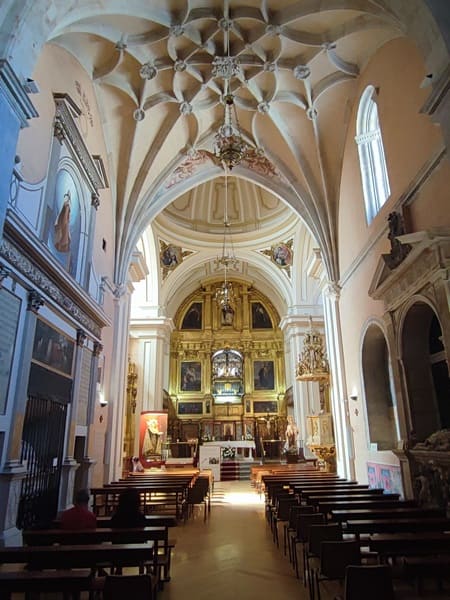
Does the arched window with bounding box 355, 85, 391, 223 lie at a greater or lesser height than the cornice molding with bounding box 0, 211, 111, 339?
greater

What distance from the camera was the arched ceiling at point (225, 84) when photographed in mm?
8047

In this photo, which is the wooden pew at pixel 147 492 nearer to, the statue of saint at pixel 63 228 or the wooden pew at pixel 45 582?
the statue of saint at pixel 63 228

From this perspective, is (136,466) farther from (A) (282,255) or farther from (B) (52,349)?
(A) (282,255)

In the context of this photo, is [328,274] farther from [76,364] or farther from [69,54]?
[69,54]

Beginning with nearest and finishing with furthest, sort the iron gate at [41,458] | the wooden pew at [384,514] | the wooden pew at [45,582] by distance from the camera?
the wooden pew at [45,582] → the wooden pew at [384,514] → the iron gate at [41,458]

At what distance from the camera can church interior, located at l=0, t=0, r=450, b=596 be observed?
18.6ft

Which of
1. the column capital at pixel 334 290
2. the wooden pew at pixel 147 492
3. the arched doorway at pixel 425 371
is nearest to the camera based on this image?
the arched doorway at pixel 425 371

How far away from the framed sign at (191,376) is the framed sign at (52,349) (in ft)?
54.4

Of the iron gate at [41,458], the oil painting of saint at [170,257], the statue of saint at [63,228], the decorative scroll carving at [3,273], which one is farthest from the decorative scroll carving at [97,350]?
the oil painting of saint at [170,257]

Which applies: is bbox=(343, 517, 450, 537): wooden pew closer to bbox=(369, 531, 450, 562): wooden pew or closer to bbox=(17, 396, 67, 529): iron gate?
bbox=(369, 531, 450, 562): wooden pew

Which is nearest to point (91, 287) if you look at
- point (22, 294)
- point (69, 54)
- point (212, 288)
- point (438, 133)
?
point (22, 294)

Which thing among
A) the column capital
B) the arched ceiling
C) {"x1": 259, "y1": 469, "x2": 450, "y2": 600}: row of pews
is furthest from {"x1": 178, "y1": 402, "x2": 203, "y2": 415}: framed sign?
{"x1": 259, "y1": 469, "x2": 450, "y2": 600}: row of pews

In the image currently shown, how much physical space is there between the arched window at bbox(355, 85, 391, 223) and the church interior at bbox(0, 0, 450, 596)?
0.04 m

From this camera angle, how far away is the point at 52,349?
703 cm
